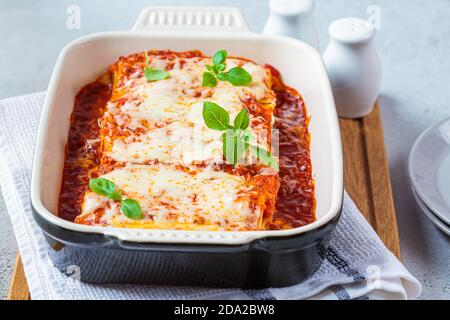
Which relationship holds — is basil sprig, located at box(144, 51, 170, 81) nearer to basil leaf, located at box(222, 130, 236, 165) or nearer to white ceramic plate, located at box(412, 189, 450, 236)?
basil leaf, located at box(222, 130, 236, 165)

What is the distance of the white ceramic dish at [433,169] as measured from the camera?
2.85 metres

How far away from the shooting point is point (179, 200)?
2.48 metres

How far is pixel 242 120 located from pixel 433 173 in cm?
83

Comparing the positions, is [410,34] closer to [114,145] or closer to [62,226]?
[114,145]

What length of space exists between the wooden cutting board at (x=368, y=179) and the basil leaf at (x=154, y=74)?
2.68 ft

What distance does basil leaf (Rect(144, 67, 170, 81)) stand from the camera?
301 centimetres

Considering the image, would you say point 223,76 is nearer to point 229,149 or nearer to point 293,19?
point 229,149

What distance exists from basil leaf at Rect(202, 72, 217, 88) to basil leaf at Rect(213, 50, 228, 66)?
7 cm

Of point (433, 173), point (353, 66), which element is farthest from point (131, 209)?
point (353, 66)

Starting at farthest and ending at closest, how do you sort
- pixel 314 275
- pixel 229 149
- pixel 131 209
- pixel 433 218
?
pixel 433 218 < pixel 229 149 < pixel 314 275 < pixel 131 209

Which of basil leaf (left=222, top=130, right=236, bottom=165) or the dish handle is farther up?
the dish handle

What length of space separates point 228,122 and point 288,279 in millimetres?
617

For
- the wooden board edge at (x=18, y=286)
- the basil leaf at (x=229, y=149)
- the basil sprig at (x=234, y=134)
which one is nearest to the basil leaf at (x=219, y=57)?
the basil sprig at (x=234, y=134)

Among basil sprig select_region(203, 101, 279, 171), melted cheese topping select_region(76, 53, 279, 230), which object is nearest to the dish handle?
melted cheese topping select_region(76, 53, 279, 230)
